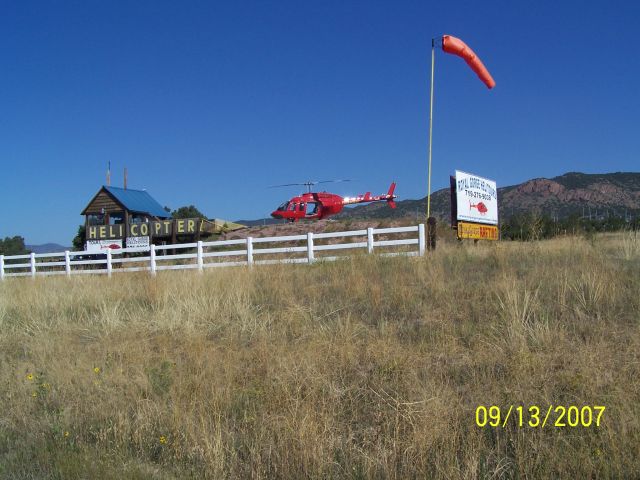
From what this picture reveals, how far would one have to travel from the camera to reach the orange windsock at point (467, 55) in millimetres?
16422

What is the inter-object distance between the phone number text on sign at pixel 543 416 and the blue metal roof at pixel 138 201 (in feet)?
122

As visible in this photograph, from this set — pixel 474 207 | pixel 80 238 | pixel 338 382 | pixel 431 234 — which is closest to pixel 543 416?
pixel 338 382

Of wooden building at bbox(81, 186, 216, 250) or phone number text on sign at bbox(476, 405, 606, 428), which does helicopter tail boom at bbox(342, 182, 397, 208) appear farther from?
phone number text on sign at bbox(476, 405, 606, 428)

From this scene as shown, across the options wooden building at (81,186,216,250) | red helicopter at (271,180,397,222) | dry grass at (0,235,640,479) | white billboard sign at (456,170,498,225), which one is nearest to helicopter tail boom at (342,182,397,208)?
red helicopter at (271,180,397,222)

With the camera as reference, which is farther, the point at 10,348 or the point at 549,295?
the point at 10,348

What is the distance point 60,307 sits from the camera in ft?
32.6

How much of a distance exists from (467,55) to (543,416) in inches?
608

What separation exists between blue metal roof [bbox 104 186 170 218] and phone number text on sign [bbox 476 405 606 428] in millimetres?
37212

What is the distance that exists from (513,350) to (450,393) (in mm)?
1033

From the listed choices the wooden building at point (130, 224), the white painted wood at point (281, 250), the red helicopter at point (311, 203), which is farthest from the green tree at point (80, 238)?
the white painted wood at point (281, 250)

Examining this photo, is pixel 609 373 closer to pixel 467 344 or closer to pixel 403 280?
pixel 467 344

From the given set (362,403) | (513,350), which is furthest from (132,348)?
(513,350)

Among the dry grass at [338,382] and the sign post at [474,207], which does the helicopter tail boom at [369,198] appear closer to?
the sign post at [474,207]

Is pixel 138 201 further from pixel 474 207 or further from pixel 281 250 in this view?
pixel 474 207
